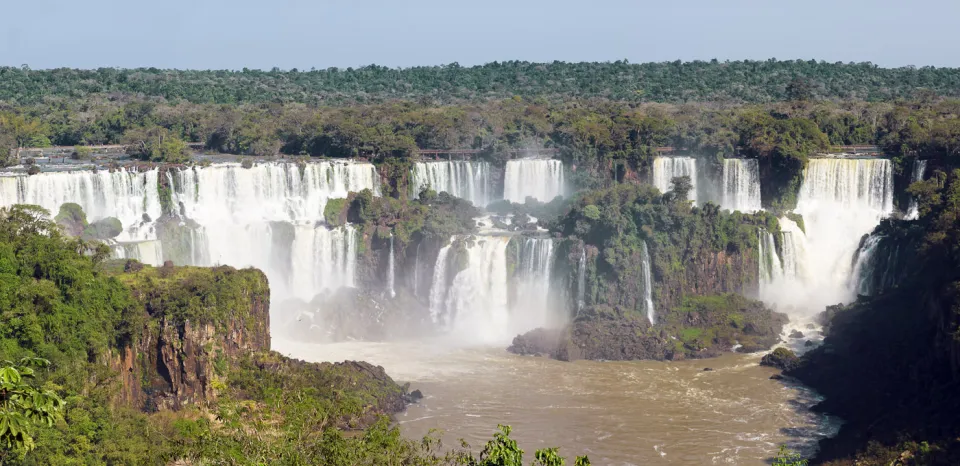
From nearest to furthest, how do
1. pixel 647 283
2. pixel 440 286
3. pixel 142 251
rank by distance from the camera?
pixel 142 251 → pixel 647 283 → pixel 440 286

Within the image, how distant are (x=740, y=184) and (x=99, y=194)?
30.5 m

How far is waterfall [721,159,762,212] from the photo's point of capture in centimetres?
6238

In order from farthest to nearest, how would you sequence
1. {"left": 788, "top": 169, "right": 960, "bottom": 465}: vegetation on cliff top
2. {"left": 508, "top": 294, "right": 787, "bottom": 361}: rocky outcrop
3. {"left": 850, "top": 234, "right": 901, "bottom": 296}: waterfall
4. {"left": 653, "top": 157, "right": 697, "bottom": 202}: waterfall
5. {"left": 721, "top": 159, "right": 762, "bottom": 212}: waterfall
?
{"left": 653, "top": 157, "right": 697, "bottom": 202}: waterfall
{"left": 721, "top": 159, "right": 762, "bottom": 212}: waterfall
{"left": 850, "top": 234, "right": 901, "bottom": 296}: waterfall
{"left": 508, "top": 294, "right": 787, "bottom": 361}: rocky outcrop
{"left": 788, "top": 169, "right": 960, "bottom": 465}: vegetation on cliff top

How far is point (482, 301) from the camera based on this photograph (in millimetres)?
55219

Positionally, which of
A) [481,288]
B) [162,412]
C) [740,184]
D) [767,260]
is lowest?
[162,412]

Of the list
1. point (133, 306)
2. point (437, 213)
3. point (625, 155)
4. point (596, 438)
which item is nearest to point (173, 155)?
point (437, 213)

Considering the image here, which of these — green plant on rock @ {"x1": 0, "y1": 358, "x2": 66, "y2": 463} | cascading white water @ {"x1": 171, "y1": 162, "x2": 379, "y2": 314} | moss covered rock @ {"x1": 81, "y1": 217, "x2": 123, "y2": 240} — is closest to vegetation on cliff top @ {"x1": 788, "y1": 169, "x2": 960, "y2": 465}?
cascading white water @ {"x1": 171, "y1": 162, "x2": 379, "y2": 314}

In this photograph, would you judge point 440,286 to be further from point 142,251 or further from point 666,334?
point 142,251

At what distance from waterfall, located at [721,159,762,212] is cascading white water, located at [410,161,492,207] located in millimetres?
11888

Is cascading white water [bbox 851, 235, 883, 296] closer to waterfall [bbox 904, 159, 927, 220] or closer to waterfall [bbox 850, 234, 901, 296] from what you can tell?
waterfall [bbox 850, 234, 901, 296]

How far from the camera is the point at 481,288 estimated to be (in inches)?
2179

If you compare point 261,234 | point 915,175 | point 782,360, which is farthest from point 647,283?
point 261,234

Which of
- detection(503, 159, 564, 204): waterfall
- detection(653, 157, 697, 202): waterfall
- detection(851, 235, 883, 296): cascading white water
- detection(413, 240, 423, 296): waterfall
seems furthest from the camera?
detection(503, 159, 564, 204): waterfall

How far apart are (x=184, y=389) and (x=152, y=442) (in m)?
5.39
